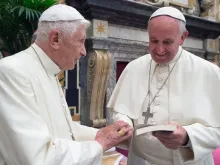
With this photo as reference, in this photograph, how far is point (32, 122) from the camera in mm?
1334

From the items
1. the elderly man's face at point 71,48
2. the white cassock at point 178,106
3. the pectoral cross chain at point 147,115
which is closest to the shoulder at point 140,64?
the white cassock at point 178,106

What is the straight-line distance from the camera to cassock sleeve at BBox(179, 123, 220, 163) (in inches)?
66.2

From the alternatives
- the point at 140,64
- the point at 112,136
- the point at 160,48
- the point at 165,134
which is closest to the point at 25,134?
the point at 112,136

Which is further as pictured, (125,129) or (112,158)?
(112,158)

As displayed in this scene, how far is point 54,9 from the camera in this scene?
166cm

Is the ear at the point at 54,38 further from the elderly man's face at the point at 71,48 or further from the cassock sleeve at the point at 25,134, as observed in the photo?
the cassock sleeve at the point at 25,134

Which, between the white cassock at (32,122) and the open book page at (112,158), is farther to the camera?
the open book page at (112,158)

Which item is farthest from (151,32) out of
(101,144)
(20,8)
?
(20,8)

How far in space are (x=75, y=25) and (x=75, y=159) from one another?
78 cm

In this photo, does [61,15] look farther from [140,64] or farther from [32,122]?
[140,64]

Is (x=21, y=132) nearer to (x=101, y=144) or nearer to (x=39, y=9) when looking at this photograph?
(x=101, y=144)

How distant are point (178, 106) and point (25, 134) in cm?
105

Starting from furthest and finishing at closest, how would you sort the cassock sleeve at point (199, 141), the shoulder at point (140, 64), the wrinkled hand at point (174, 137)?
the shoulder at point (140, 64), the cassock sleeve at point (199, 141), the wrinkled hand at point (174, 137)

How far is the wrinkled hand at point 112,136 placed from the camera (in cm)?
158
